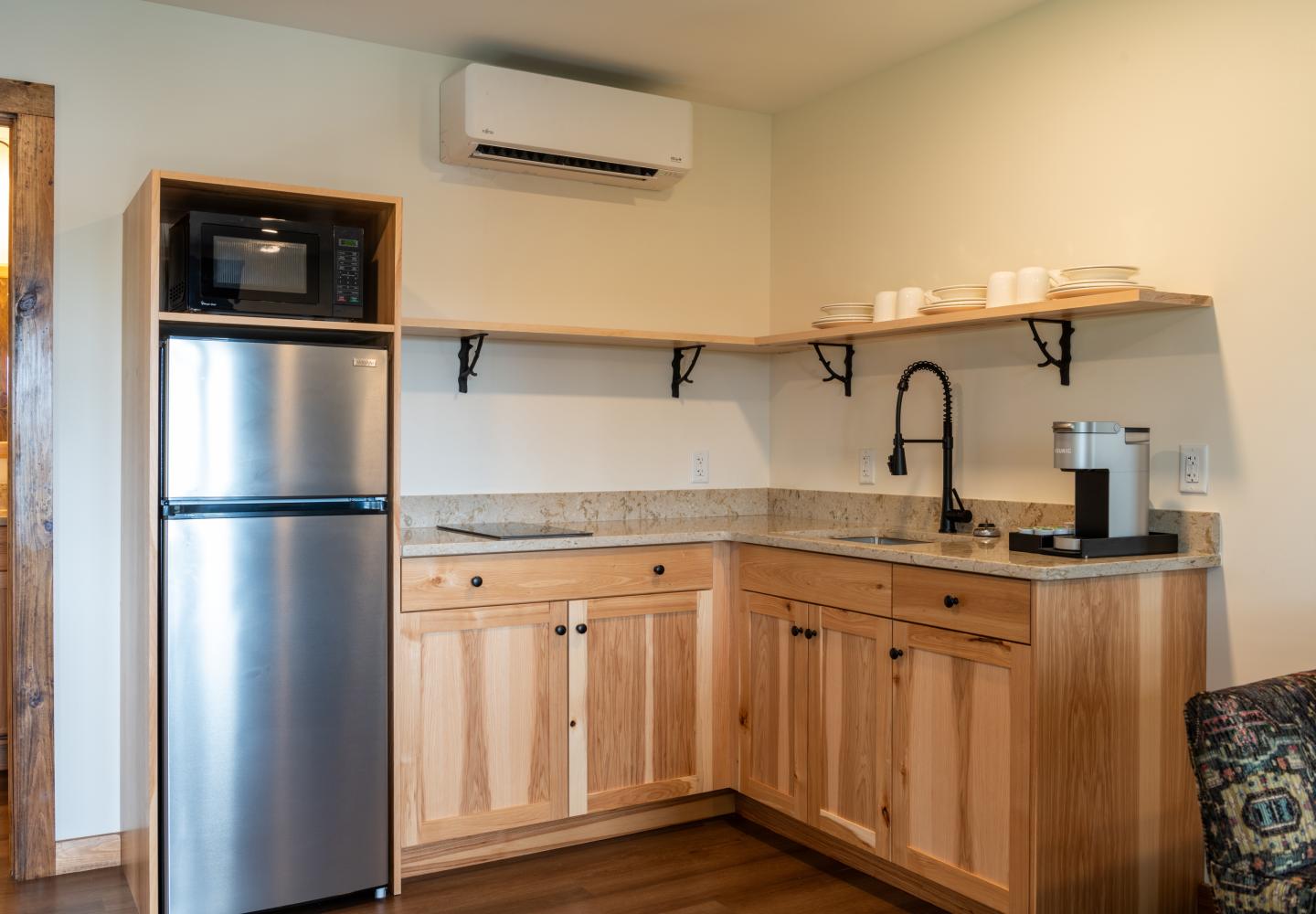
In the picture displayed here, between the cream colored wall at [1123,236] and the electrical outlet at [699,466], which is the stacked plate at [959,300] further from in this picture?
the electrical outlet at [699,466]

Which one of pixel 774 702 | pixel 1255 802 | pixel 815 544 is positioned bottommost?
pixel 774 702

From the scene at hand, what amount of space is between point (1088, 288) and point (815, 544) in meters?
0.98

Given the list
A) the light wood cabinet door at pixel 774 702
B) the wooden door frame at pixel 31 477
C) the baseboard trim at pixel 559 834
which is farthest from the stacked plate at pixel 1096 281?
the wooden door frame at pixel 31 477

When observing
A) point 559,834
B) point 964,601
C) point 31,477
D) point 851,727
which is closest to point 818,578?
point 851,727

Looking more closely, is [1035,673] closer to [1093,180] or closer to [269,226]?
[1093,180]

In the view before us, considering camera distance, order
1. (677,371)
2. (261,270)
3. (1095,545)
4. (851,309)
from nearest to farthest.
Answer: (1095,545) → (261,270) → (851,309) → (677,371)

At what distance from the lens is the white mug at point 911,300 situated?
3.25m

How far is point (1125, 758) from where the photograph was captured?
2.50 m

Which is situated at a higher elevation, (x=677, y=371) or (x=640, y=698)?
(x=677, y=371)

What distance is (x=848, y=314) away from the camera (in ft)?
11.0

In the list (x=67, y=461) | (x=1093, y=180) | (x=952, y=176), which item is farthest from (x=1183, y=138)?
(x=67, y=461)

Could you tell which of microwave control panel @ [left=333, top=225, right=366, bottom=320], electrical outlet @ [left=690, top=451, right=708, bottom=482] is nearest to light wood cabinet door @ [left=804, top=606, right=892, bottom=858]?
electrical outlet @ [left=690, top=451, right=708, bottom=482]

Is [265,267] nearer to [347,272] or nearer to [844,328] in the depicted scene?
[347,272]

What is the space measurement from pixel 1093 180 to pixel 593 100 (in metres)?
1.55
